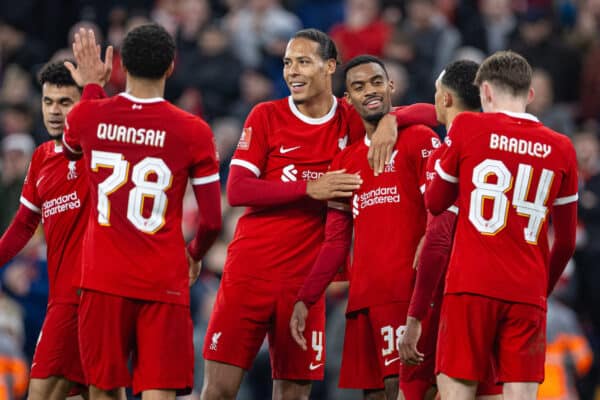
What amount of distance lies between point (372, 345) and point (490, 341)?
3.56 ft

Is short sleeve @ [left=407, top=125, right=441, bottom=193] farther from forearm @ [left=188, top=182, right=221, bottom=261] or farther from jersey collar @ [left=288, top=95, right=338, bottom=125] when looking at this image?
forearm @ [left=188, top=182, right=221, bottom=261]

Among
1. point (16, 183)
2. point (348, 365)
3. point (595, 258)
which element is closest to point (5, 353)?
point (16, 183)

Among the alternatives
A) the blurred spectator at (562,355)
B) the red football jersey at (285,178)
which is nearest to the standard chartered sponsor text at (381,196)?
the red football jersey at (285,178)

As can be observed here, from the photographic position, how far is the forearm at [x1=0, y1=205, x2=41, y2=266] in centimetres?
788

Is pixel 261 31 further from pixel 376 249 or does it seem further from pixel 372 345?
pixel 372 345

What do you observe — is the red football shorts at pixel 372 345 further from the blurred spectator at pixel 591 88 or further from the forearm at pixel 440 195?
the blurred spectator at pixel 591 88

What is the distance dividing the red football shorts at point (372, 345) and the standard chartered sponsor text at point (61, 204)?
74.5 inches

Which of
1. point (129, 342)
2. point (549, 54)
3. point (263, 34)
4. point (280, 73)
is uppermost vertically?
point (263, 34)

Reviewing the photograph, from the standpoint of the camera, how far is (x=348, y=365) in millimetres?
7559

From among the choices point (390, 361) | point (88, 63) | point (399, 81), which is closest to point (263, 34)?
point (399, 81)

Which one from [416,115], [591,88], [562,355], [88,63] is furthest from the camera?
[591,88]

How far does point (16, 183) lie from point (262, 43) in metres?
4.16

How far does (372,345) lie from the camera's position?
7.51 m

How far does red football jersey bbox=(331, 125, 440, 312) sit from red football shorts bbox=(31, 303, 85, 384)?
1.77 m
